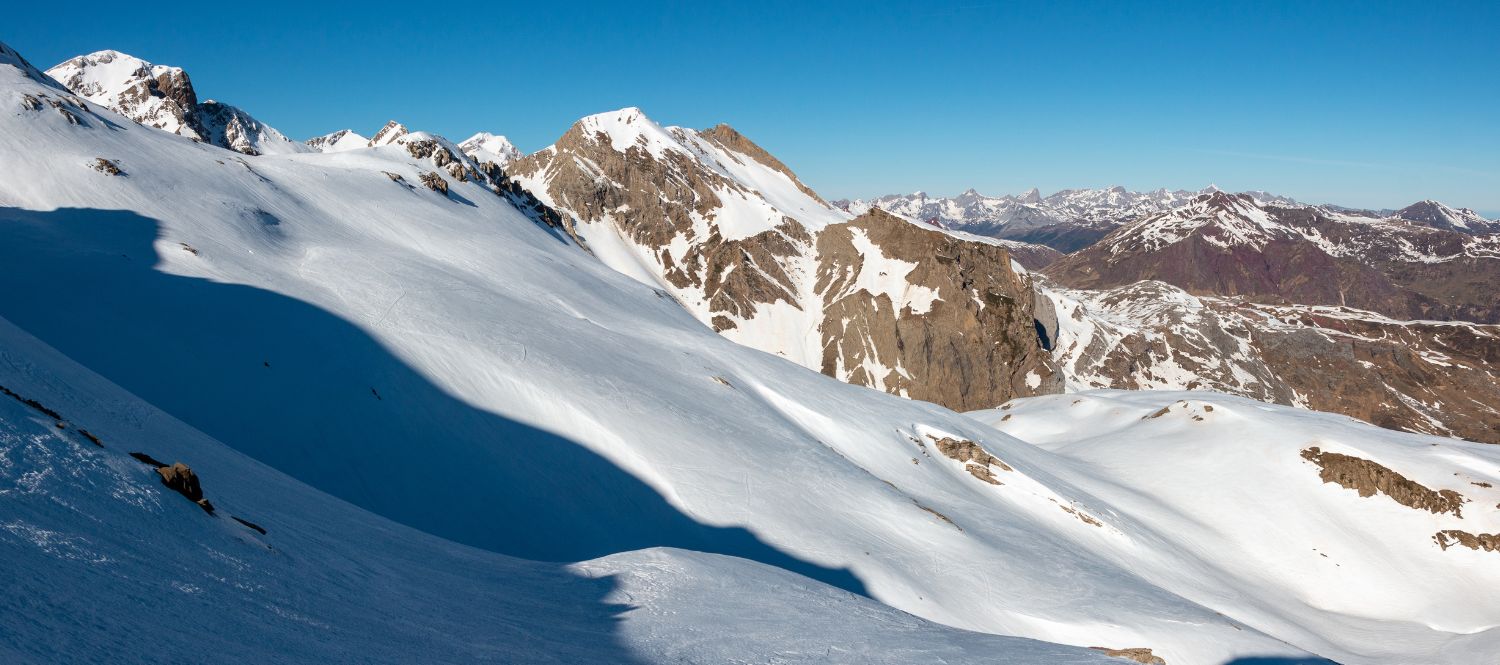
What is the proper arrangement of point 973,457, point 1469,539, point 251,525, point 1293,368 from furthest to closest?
point 1293,368 → point 1469,539 → point 973,457 → point 251,525

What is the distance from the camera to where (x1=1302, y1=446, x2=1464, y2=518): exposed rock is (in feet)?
189

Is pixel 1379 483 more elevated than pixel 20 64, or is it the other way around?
pixel 20 64

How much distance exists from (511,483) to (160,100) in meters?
175

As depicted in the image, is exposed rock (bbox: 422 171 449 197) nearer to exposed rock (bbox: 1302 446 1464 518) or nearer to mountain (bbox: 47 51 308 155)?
exposed rock (bbox: 1302 446 1464 518)

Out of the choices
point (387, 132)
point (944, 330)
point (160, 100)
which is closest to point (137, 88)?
point (160, 100)

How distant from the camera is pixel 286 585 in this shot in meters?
7.66

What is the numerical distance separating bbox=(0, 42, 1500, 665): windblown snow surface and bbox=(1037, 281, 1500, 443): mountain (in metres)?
114

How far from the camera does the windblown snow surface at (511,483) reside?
7559 mm

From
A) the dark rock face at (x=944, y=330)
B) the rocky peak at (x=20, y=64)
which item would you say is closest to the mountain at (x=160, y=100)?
the rocky peak at (x=20, y=64)

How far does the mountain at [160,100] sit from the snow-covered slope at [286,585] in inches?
6246

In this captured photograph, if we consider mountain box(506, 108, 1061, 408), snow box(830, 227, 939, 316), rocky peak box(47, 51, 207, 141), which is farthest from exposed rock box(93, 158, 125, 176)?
rocky peak box(47, 51, 207, 141)

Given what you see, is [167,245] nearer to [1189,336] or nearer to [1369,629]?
[1369,629]

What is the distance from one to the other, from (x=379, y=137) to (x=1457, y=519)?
19175cm

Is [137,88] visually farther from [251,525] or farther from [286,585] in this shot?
[286,585]
